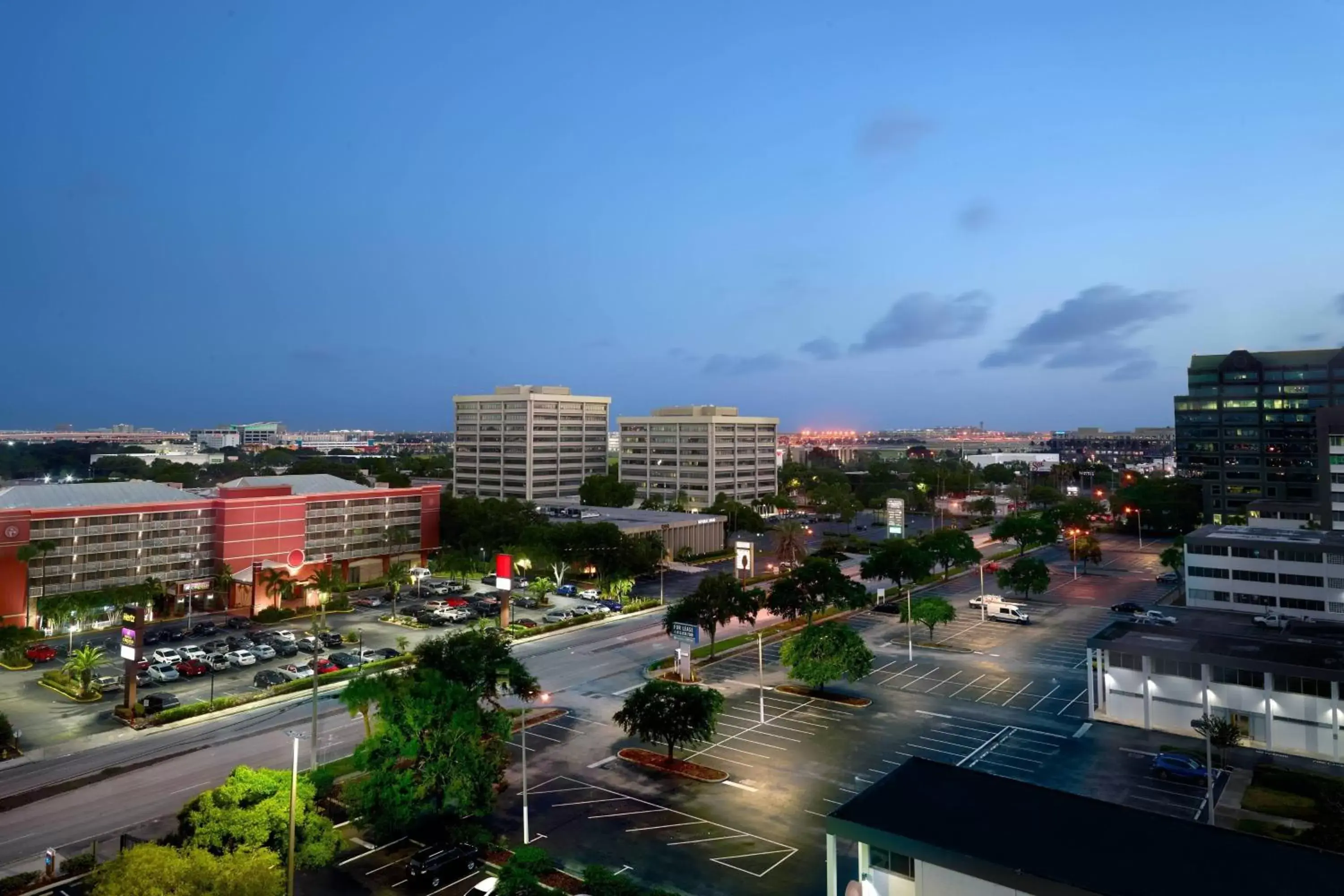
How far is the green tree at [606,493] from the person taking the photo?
483ft

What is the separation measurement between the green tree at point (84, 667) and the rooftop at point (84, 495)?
24.1 metres

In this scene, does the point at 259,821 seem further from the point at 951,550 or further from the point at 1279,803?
the point at 951,550

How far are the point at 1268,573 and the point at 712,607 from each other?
54608 mm

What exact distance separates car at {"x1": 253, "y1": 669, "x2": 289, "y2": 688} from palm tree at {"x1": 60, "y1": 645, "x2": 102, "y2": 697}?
9.93m

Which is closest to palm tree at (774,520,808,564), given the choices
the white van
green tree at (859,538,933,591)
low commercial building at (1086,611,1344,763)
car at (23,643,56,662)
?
green tree at (859,538,933,591)

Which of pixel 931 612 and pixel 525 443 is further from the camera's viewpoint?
pixel 525 443

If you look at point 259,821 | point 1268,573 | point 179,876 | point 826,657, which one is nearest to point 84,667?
point 259,821

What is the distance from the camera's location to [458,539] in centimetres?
10250

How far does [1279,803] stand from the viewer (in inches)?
1372

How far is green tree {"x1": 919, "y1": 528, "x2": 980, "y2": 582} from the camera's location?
93750 mm

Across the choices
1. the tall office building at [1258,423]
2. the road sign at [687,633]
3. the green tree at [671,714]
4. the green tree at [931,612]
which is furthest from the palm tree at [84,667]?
the tall office building at [1258,423]

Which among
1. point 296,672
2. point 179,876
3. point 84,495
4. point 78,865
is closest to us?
point 179,876

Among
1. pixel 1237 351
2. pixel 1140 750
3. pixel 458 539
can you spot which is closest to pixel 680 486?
pixel 458 539

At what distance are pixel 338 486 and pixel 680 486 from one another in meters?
80.9
